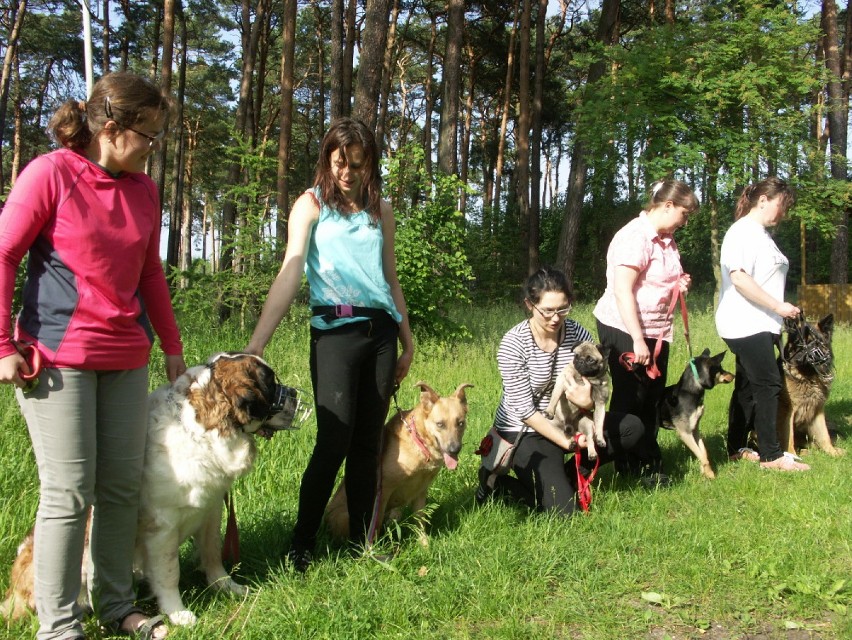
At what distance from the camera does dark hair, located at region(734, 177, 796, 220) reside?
559 cm

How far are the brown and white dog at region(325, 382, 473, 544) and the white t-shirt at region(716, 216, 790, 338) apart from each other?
2790mm

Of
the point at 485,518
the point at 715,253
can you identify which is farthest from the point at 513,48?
the point at 485,518

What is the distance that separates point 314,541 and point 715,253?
13.7 metres

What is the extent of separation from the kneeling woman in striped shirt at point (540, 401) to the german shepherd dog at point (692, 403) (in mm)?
1081

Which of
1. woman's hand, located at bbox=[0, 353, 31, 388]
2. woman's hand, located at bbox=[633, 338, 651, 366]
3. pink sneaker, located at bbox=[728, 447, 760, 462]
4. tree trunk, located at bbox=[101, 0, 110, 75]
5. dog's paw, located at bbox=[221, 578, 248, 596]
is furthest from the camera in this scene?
tree trunk, located at bbox=[101, 0, 110, 75]

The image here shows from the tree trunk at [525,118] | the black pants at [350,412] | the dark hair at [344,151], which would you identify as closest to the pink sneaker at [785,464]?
the black pants at [350,412]

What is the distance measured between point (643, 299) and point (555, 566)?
229cm

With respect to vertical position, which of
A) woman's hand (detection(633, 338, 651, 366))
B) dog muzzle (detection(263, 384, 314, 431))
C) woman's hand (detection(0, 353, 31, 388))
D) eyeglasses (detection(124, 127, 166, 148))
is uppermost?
eyeglasses (detection(124, 127, 166, 148))

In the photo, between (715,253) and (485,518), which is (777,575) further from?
(715,253)

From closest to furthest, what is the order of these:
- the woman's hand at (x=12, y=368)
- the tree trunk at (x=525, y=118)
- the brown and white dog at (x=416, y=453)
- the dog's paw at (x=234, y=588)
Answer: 1. the woman's hand at (x=12, y=368)
2. the dog's paw at (x=234, y=588)
3. the brown and white dog at (x=416, y=453)
4. the tree trunk at (x=525, y=118)

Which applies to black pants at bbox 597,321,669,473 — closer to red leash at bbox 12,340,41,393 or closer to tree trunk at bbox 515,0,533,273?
red leash at bbox 12,340,41,393

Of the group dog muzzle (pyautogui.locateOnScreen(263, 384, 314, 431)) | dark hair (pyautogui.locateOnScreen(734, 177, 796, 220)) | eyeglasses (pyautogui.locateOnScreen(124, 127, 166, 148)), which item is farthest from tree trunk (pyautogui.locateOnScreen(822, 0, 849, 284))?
eyeglasses (pyautogui.locateOnScreen(124, 127, 166, 148))

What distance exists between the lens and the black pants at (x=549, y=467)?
451cm

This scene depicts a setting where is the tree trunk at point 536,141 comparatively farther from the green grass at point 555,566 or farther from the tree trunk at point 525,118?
the green grass at point 555,566
